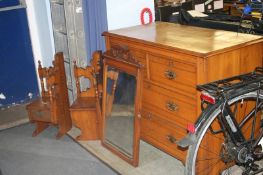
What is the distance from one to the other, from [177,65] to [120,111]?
687 mm

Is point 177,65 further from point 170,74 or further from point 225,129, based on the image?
point 225,129

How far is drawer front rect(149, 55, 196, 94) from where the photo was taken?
2486mm

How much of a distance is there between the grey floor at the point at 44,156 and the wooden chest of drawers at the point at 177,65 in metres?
0.51

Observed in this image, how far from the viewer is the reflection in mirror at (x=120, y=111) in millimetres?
2904

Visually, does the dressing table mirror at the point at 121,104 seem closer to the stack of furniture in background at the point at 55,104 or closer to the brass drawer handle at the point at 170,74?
the brass drawer handle at the point at 170,74

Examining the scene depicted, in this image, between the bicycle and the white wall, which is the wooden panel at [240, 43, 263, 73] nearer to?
the bicycle

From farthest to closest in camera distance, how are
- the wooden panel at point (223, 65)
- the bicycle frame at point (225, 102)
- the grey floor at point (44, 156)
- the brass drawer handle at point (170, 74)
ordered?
the grey floor at point (44, 156) → the brass drawer handle at point (170, 74) → the wooden panel at point (223, 65) → the bicycle frame at point (225, 102)

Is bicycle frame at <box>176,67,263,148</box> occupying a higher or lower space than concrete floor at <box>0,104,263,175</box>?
higher

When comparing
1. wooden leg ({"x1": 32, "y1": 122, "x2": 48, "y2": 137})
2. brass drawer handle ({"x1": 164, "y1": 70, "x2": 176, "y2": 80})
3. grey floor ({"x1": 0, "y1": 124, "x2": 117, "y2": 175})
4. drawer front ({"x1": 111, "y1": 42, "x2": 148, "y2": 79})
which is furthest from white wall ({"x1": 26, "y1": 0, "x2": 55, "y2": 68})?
brass drawer handle ({"x1": 164, "y1": 70, "x2": 176, "y2": 80})

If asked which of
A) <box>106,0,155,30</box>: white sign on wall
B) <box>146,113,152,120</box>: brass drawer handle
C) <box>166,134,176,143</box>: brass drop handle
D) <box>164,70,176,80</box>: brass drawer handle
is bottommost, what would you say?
<box>166,134,176,143</box>: brass drop handle

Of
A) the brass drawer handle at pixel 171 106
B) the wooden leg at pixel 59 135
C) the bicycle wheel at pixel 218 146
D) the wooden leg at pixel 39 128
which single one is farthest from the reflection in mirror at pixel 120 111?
the wooden leg at pixel 39 128

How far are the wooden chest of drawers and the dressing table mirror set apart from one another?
0.12 meters

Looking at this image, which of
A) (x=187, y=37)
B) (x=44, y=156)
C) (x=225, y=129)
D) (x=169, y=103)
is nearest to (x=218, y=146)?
(x=225, y=129)

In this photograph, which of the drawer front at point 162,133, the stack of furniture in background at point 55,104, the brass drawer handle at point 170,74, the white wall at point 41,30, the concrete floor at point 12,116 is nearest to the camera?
the brass drawer handle at point 170,74
